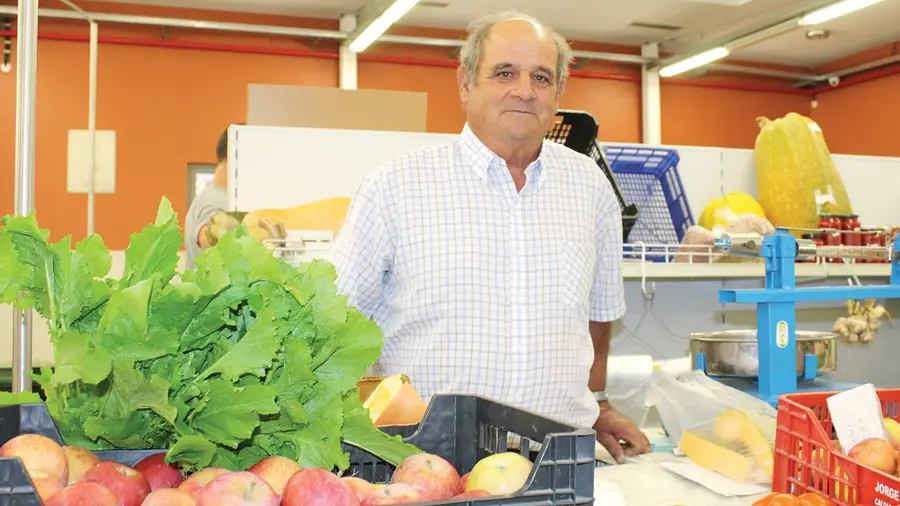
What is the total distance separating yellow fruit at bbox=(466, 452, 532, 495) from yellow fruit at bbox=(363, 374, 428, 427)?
39cm

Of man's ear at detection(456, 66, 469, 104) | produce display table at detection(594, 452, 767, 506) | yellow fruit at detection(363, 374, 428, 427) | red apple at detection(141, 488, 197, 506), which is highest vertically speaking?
man's ear at detection(456, 66, 469, 104)

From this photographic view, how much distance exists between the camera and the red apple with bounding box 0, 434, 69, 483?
0.71 meters

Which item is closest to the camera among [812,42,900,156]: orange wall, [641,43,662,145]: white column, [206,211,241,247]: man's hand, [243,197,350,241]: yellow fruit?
[206,211,241,247]: man's hand

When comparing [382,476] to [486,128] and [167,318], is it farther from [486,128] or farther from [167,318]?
[486,128]

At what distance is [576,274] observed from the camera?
1.96 m

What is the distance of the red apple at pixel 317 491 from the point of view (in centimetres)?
66

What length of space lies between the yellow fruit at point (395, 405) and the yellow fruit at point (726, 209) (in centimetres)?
235

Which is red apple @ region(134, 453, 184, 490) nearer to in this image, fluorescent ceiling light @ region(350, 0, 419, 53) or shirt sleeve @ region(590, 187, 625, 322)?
shirt sleeve @ region(590, 187, 625, 322)

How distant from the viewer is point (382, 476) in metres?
0.91

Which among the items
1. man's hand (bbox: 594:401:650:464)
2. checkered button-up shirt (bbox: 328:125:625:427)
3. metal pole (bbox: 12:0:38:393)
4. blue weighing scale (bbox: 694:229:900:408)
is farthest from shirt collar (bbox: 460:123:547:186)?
metal pole (bbox: 12:0:38:393)

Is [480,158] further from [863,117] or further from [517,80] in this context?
[863,117]

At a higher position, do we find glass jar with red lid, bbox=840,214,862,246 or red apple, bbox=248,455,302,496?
glass jar with red lid, bbox=840,214,862,246

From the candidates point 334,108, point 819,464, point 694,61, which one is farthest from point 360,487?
point 694,61

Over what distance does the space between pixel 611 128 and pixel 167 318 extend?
10043 mm
